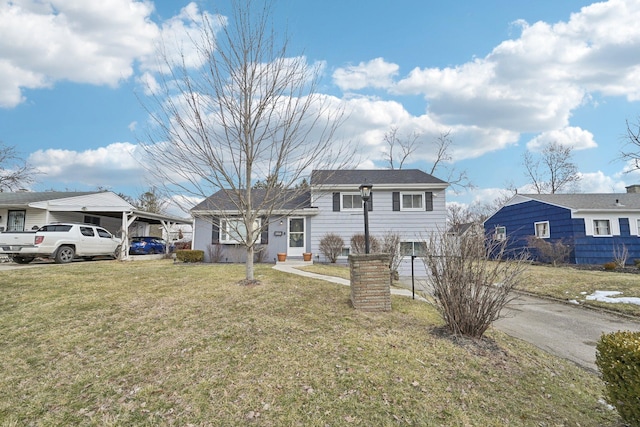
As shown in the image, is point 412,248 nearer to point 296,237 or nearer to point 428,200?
point 428,200

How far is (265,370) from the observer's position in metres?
3.56

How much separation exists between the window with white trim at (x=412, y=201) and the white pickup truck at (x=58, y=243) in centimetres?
1509

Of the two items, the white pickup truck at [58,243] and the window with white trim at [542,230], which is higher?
the window with white trim at [542,230]

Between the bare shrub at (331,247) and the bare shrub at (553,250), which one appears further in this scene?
the bare shrub at (553,250)

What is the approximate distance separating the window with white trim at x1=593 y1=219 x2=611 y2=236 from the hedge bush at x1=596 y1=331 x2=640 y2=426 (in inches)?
784

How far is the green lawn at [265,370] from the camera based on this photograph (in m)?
2.83

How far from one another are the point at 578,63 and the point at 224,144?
42.1ft

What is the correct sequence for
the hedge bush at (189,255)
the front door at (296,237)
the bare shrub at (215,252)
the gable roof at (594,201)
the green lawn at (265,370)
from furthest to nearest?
the gable roof at (594,201), the front door at (296,237), the bare shrub at (215,252), the hedge bush at (189,255), the green lawn at (265,370)

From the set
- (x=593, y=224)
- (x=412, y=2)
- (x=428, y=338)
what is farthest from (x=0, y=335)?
(x=593, y=224)

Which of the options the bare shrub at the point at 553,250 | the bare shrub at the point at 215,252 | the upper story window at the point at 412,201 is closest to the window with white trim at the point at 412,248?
the upper story window at the point at 412,201

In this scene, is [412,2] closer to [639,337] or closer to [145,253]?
[639,337]

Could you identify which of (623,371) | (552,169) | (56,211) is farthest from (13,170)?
(552,169)

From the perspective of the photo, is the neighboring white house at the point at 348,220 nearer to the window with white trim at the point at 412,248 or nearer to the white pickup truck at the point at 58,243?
the window with white trim at the point at 412,248

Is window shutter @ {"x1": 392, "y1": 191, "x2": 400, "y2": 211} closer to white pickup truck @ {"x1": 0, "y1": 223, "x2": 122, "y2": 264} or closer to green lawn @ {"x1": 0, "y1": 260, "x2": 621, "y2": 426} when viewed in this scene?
green lawn @ {"x1": 0, "y1": 260, "x2": 621, "y2": 426}
